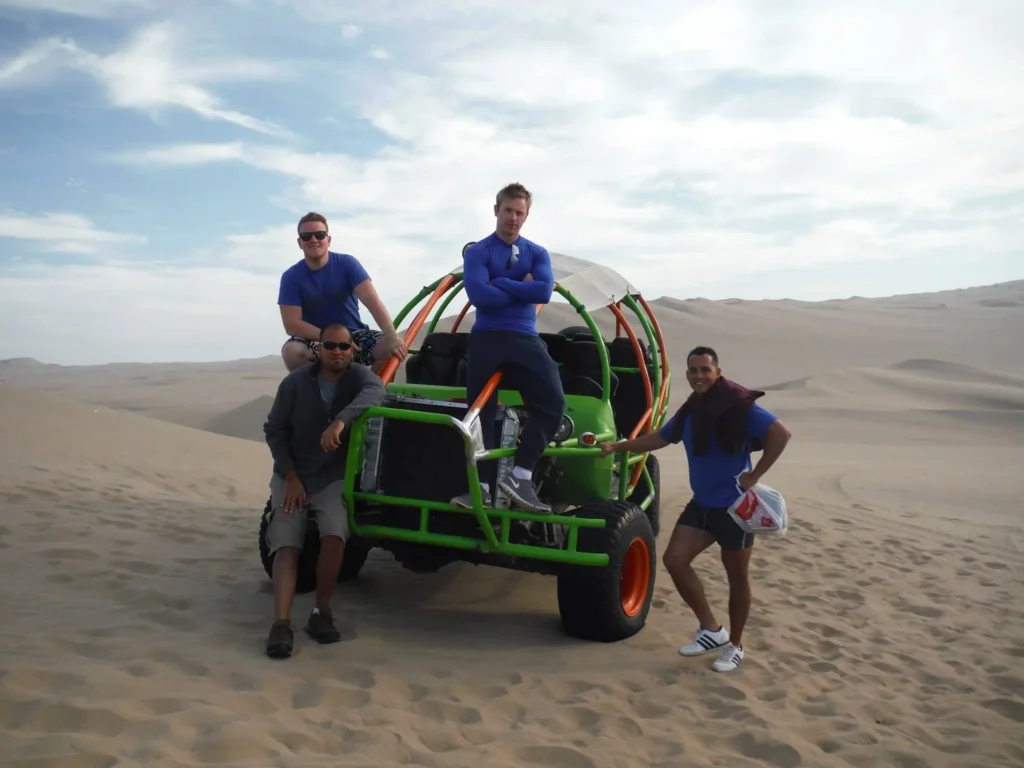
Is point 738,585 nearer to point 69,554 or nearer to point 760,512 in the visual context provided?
point 760,512

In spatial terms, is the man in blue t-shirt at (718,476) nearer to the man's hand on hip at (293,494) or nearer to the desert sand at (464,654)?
the desert sand at (464,654)

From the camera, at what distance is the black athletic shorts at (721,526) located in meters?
4.75

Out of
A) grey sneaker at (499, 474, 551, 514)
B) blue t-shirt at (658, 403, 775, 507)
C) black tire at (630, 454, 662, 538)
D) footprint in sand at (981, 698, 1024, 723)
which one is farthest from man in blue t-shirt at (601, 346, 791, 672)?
black tire at (630, 454, 662, 538)

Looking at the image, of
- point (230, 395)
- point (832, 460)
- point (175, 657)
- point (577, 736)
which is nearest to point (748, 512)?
point (577, 736)

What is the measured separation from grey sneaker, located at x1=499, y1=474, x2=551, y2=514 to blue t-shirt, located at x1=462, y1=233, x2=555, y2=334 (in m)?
0.88

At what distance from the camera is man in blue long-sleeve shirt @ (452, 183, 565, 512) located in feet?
16.7

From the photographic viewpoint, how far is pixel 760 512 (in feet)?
15.2

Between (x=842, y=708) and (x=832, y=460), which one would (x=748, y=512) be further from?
(x=832, y=460)

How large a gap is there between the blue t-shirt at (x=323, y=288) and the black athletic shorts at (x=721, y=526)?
2.45 metres

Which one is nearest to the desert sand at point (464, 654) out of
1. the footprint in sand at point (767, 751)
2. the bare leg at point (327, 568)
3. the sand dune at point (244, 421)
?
the footprint in sand at point (767, 751)

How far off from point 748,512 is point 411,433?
1.91 metres

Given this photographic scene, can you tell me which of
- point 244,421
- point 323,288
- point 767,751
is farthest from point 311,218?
point 244,421

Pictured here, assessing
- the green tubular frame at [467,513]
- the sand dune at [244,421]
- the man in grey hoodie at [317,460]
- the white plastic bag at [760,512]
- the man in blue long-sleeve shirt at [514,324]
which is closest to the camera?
the white plastic bag at [760,512]

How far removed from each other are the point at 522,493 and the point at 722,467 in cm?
108
